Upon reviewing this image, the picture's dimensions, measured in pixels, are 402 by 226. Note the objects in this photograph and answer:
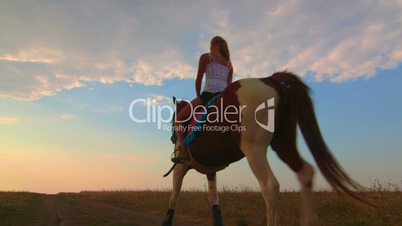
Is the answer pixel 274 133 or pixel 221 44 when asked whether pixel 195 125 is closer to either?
pixel 274 133

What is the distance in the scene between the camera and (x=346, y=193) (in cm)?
389

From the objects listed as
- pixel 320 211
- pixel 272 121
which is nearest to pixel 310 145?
pixel 272 121

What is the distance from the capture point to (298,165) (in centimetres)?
438

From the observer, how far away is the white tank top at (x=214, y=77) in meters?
5.46

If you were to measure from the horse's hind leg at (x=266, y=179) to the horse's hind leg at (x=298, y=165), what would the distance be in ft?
1.31

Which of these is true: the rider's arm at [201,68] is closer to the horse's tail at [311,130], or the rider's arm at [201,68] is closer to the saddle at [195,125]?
the saddle at [195,125]

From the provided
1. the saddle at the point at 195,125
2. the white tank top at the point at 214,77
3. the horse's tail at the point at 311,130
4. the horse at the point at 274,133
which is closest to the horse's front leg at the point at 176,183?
the saddle at the point at 195,125

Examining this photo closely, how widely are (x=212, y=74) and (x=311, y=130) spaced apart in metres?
2.04

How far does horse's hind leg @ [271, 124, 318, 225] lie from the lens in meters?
4.00

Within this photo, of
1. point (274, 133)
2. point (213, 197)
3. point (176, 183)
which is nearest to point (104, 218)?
point (176, 183)

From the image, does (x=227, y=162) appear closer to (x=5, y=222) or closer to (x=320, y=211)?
(x=320, y=211)

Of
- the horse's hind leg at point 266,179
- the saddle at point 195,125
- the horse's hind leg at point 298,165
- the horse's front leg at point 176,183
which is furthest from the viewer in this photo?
the horse's front leg at point 176,183

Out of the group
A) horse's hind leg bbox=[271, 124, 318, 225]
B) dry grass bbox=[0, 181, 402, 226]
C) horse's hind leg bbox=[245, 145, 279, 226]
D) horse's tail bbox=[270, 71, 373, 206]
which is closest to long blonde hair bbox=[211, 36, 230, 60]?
horse's tail bbox=[270, 71, 373, 206]

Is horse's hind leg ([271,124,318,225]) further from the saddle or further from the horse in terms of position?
the saddle
